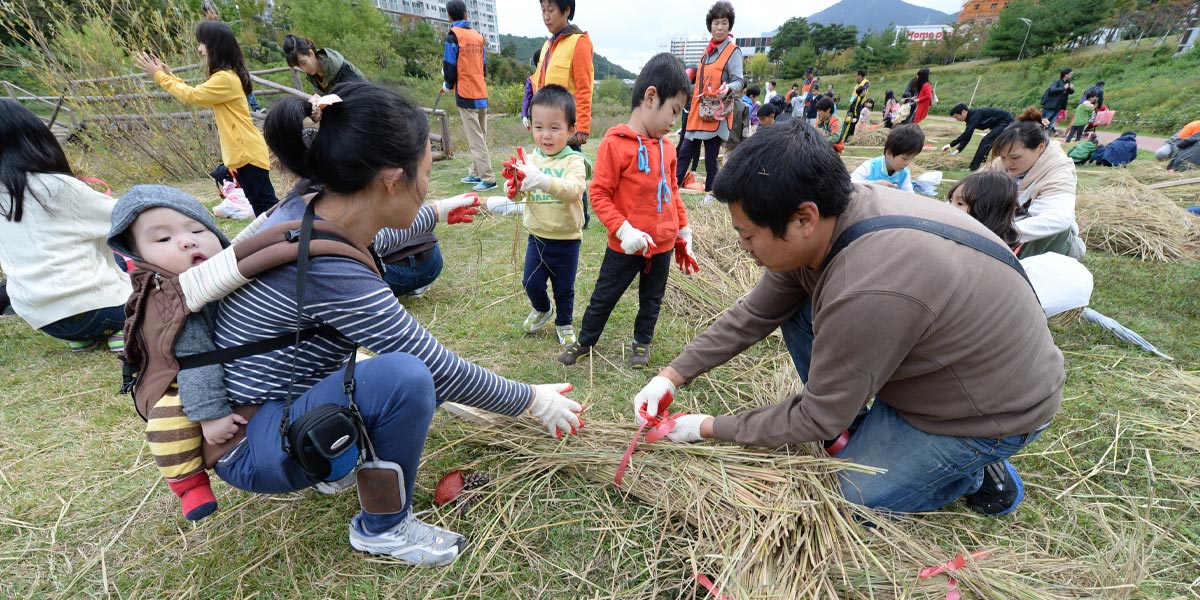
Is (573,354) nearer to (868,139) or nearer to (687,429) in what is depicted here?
(687,429)

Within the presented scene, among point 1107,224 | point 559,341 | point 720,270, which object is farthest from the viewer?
point 1107,224

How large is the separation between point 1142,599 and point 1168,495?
0.81 meters

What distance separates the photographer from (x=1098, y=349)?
2795 millimetres

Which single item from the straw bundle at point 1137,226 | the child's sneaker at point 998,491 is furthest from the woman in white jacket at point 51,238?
the straw bundle at point 1137,226

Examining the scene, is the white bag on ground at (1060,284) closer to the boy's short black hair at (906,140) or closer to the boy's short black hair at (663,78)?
the boy's short black hair at (906,140)

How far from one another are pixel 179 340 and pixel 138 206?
473 mm

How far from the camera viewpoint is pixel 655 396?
6.15ft

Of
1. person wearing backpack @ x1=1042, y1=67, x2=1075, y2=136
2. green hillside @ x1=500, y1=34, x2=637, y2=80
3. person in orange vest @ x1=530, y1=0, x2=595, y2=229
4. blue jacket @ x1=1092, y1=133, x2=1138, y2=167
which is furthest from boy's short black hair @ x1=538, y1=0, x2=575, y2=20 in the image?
green hillside @ x1=500, y1=34, x2=637, y2=80

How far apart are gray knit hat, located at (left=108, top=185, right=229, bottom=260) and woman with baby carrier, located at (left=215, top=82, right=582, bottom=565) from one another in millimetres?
384

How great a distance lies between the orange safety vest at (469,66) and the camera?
574 cm

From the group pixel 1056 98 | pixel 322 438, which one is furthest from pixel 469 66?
pixel 1056 98

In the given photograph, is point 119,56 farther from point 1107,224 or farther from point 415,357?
point 1107,224

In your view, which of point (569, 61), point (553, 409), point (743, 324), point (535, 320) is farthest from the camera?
point (569, 61)

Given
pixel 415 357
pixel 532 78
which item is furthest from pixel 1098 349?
pixel 532 78
